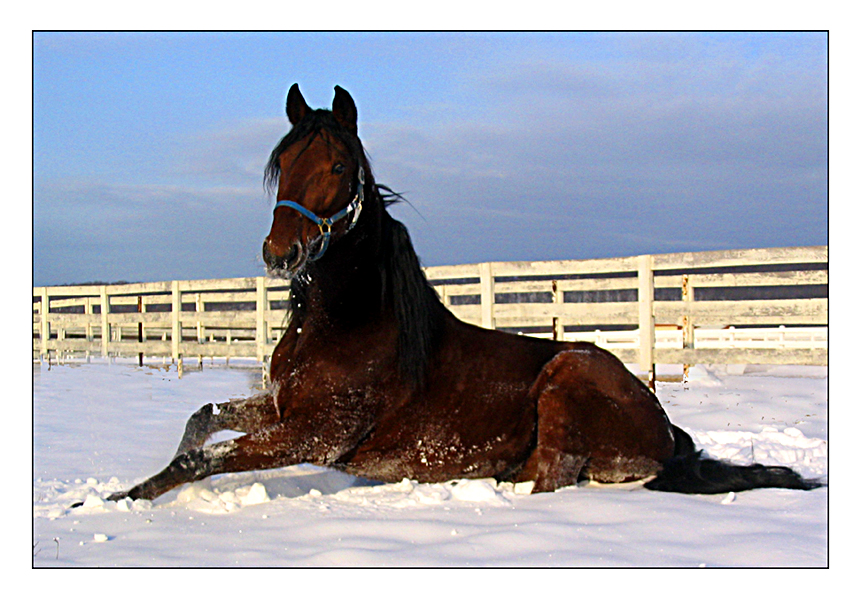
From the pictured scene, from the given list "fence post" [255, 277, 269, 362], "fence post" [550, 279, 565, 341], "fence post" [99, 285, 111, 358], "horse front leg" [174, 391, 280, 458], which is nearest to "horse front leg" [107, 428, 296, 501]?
"horse front leg" [174, 391, 280, 458]

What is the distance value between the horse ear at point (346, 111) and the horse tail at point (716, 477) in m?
2.73

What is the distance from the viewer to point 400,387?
13.2 feet

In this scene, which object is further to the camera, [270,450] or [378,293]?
[378,293]

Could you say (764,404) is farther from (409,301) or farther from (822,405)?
(409,301)

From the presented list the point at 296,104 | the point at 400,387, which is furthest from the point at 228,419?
the point at 296,104

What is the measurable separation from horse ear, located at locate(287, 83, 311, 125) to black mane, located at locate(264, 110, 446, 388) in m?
0.22

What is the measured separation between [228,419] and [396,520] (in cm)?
147

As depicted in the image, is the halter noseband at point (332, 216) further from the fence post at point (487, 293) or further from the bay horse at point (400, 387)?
the fence post at point (487, 293)

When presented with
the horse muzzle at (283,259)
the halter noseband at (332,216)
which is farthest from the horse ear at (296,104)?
the horse muzzle at (283,259)

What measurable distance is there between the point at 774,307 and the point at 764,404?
238cm

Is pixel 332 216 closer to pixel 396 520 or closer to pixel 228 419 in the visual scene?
pixel 228 419

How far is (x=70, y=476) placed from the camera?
4371mm

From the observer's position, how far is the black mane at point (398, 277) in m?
4.05

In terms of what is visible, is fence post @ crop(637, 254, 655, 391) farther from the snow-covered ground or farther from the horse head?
the horse head
